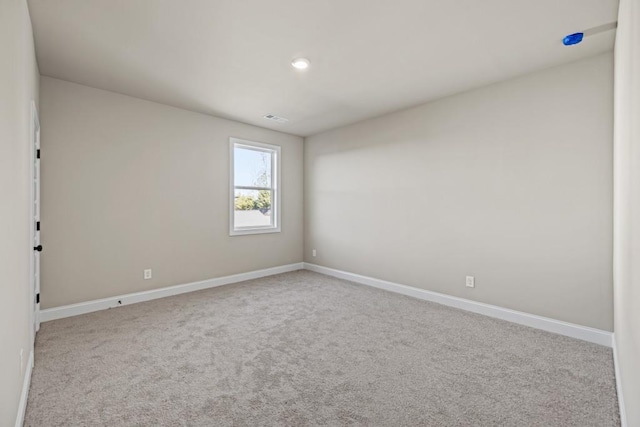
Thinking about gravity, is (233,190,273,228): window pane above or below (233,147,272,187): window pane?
below

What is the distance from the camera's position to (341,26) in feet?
7.80

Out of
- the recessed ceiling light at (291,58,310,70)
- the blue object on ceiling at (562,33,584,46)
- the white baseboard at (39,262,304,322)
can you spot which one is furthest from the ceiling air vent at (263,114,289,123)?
the blue object on ceiling at (562,33,584,46)

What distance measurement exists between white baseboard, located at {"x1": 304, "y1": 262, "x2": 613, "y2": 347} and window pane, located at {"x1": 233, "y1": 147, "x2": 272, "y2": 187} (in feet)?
7.50

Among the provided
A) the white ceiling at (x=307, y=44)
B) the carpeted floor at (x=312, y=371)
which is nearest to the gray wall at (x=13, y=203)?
the carpeted floor at (x=312, y=371)

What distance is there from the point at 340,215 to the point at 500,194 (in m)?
2.50

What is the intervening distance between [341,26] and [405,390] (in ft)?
8.86

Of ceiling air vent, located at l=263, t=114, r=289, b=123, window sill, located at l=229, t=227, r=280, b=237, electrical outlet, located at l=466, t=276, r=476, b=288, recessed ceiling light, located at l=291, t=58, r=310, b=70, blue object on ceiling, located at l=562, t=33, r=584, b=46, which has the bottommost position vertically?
electrical outlet, located at l=466, t=276, r=476, b=288

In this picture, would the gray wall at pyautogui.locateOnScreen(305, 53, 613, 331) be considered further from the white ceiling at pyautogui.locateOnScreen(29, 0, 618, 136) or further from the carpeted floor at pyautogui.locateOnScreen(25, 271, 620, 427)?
the carpeted floor at pyautogui.locateOnScreen(25, 271, 620, 427)

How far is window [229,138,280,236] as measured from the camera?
16.5 feet

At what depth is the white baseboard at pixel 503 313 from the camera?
279cm

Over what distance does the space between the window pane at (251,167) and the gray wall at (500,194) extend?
1533 mm

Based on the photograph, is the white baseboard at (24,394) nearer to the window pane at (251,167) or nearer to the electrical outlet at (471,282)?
the window pane at (251,167)

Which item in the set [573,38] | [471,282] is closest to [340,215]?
[471,282]

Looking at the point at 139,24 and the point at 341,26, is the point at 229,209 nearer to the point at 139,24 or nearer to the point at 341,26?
the point at 139,24
